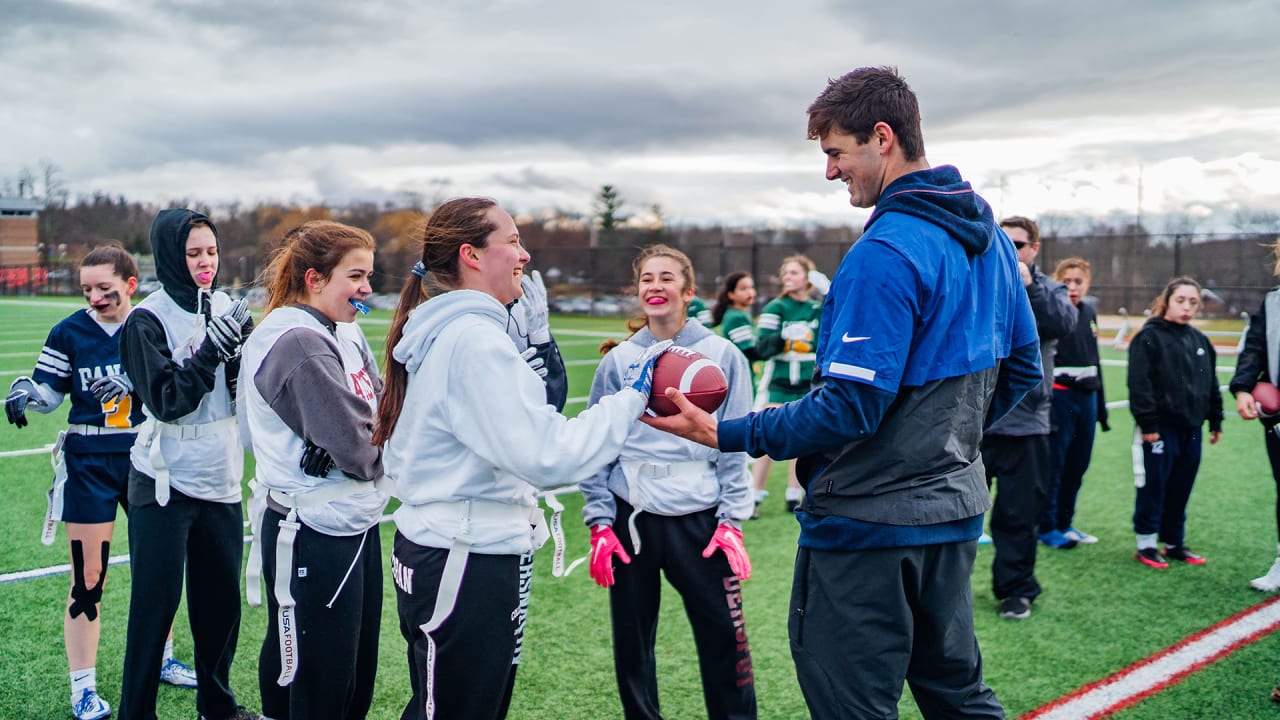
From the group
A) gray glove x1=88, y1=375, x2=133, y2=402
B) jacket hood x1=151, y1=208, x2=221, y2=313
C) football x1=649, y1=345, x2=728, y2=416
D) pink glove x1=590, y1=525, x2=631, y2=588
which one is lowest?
pink glove x1=590, y1=525, x2=631, y2=588

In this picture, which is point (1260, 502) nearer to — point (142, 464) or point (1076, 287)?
point (1076, 287)

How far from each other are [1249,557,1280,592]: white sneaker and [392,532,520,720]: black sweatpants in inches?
202

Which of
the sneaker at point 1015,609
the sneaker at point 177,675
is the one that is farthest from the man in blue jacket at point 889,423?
the sneaker at point 177,675

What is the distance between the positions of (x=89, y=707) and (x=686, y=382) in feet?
10.5

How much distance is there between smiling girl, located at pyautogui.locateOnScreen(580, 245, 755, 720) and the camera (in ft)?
11.7

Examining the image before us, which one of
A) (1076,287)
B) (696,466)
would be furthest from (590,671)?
(1076,287)

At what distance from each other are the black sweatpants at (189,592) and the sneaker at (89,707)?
1.71ft

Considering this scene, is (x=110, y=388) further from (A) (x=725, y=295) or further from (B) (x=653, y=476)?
(A) (x=725, y=295)

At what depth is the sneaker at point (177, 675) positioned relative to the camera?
435cm

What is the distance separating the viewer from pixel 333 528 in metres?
3.13

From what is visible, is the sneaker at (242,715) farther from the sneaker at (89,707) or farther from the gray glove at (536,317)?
the gray glove at (536,317)

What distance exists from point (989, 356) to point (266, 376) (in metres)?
2.27

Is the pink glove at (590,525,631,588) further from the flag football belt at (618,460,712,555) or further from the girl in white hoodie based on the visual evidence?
the girl in white hoodie

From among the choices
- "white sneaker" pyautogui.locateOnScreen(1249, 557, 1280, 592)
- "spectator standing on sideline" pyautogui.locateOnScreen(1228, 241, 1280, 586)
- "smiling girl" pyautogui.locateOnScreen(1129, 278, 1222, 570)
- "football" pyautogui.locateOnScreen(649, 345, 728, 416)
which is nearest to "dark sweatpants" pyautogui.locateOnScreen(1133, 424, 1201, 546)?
"smiling girl" pyautogui.locateOnScreen(1129, 278, 1222, 570)
